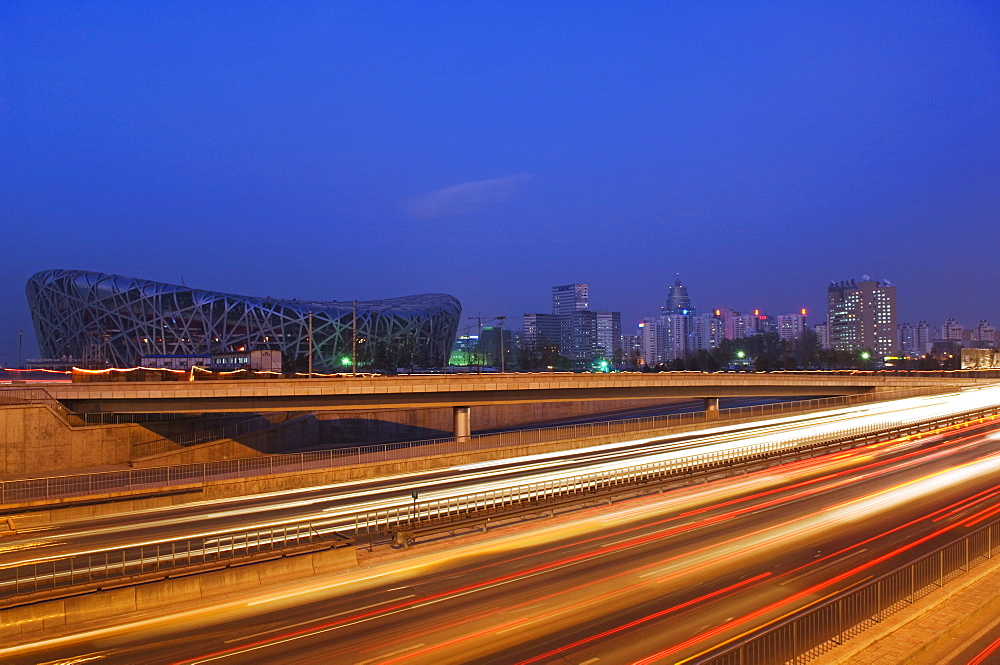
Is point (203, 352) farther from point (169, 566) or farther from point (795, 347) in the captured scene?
point (795, 347)

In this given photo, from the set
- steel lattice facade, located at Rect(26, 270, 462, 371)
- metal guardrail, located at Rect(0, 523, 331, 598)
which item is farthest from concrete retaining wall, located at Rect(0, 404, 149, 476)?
steel lattice facade, located at Rect(26, 270, 462, 371)

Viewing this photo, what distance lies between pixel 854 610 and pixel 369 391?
119 feet

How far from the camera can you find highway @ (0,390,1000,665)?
41.6 feet

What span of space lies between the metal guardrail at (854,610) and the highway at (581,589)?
1986mm

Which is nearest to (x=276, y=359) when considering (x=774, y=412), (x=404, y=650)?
(x=774, y=412)

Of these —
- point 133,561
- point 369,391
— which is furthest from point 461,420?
point 133,561

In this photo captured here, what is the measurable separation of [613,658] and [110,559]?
15102 millimetres

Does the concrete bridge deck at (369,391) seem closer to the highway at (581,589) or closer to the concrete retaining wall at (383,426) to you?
the concrete retaining wall at (383,426)

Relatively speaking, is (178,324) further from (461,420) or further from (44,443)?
(461,420)

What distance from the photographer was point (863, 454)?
119 feet

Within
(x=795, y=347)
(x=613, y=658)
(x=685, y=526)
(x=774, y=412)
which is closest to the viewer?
→ (x=613, y=658)

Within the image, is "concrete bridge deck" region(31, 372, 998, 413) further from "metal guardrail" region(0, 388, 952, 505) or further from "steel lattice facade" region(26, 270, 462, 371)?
"steel lattice facade" region(26, 270, 462, 371)

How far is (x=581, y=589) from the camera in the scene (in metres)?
15.8

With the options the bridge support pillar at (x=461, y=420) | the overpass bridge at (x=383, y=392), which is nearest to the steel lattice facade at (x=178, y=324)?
the overpass bridge at (x=383, y=392)
